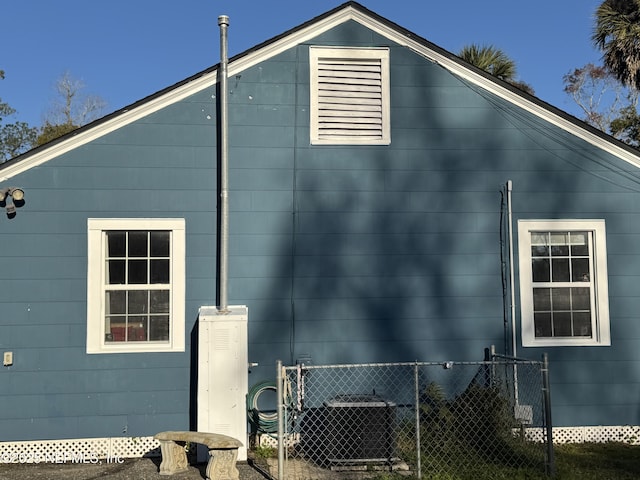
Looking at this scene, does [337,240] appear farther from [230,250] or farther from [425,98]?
[425,98]

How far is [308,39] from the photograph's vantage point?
8641 millimetres

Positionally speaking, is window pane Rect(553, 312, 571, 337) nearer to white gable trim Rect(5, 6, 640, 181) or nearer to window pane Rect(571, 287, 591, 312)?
window pane Rect(571, 287, 591, 312)

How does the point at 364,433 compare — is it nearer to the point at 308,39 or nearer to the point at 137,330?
the point at 137,330

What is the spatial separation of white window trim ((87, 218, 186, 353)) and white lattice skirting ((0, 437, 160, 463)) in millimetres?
1159

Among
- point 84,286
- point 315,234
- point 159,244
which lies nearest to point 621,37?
point 315,234

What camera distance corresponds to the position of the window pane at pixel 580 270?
8633mm

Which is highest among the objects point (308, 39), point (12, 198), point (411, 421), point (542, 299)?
point (308, 39)

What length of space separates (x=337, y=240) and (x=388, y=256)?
737 millimetres

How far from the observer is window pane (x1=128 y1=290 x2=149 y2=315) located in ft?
26.7

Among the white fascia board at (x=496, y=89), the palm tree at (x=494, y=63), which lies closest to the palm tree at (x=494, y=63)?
the palm tree at (x=494, y=63)

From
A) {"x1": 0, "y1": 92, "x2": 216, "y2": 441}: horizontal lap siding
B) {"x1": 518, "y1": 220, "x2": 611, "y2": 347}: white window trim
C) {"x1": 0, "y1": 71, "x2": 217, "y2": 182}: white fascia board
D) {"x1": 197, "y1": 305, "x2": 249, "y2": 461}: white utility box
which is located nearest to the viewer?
{"x1": 197, "y1": 305, "x2": 249, "y2": 461}: white utility box

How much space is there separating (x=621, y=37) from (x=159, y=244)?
12.7 metres

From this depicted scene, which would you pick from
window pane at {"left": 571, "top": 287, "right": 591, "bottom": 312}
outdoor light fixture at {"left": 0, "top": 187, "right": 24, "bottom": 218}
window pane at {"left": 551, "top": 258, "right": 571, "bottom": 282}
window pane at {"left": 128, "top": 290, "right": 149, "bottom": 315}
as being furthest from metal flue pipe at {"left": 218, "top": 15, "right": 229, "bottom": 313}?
window pane at {"left": 571, "top": 287, "right": 591, "bottom": 312}

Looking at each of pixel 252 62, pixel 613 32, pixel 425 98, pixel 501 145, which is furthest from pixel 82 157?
pixel 613 32
